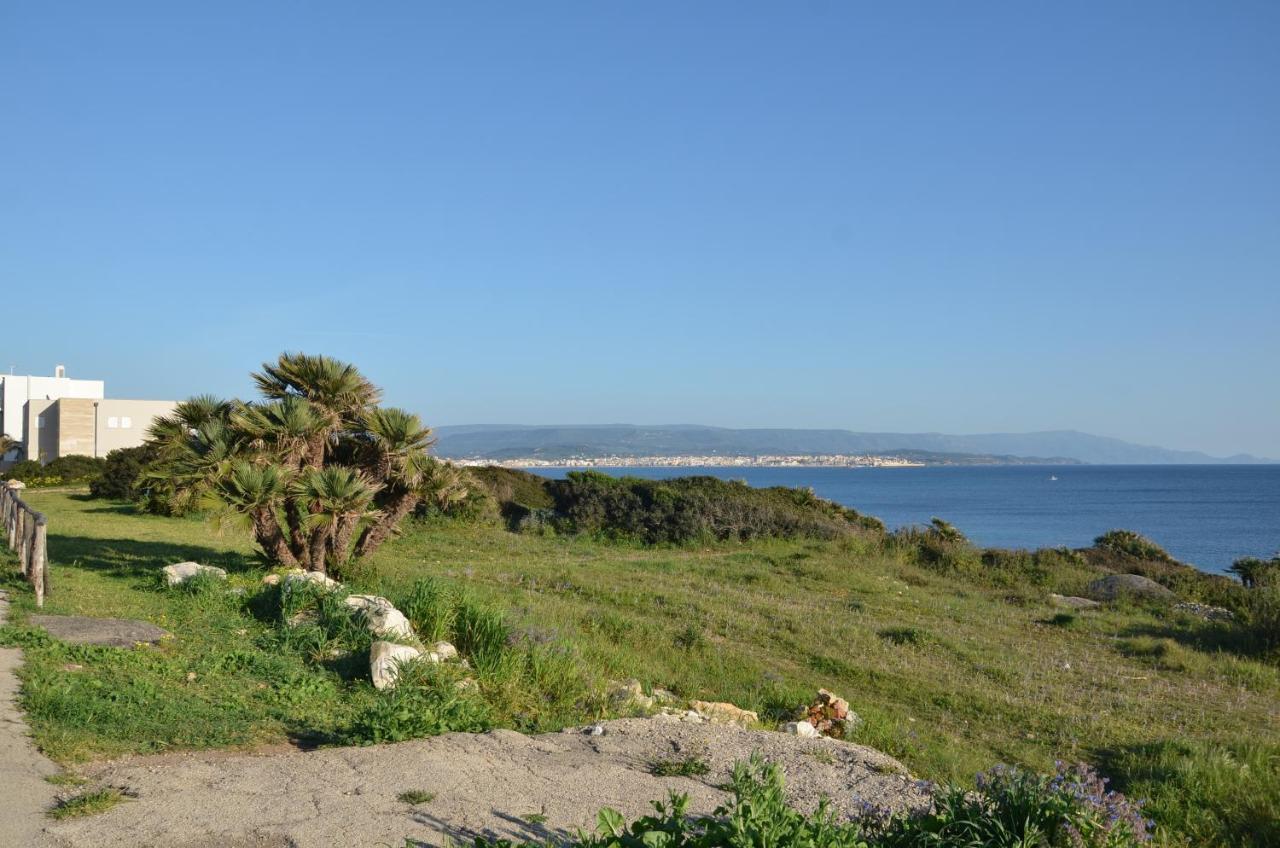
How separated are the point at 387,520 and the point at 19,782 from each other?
8.70 metres

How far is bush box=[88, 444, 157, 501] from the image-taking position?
27.0 metres

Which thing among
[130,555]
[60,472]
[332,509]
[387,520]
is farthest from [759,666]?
[60,472]

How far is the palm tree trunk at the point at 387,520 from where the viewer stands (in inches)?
539

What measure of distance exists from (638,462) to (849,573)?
16690 centimetres

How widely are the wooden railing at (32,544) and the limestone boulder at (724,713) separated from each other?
7.06m

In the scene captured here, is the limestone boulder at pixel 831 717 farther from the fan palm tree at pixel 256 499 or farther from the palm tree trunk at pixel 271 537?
the palm tree trunk at pixel 271 537

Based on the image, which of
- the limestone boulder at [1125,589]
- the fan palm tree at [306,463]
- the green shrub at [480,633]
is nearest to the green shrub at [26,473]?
the fan palm tree at [306,463]

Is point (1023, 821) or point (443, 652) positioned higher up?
point (1023, 821)

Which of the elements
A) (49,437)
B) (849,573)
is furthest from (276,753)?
(49,437)

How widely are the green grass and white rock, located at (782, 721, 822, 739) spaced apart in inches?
177

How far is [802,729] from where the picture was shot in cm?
742

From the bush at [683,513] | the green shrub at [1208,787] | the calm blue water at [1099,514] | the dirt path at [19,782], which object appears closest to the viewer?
the dirt path at [19,782]

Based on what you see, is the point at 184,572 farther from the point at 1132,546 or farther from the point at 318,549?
the point at 1132,546

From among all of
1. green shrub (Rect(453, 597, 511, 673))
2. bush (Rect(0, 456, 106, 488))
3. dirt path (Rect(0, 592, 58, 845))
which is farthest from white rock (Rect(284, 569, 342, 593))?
bush (Rect(0, 456, 106, 488))
